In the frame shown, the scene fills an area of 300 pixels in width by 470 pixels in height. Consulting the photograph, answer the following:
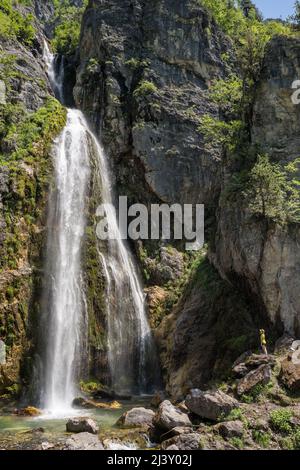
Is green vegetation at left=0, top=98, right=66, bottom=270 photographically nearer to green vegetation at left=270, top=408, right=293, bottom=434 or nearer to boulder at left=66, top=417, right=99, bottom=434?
boulder at left=66, top=417, right=99, bottom=434

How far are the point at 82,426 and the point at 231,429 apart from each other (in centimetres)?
486

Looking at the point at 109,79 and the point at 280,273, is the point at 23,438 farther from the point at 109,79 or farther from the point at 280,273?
the point at 109,79

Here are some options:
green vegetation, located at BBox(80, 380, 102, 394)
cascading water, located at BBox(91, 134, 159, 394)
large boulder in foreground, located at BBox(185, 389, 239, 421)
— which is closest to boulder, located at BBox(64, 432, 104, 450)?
large boulder in foreground, located at BBox(185, 389, 239, 421)

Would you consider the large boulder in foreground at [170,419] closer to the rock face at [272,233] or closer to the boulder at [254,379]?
the boulder at [254,379]

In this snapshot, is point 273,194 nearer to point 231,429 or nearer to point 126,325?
point 231,429

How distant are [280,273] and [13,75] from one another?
23.2 m

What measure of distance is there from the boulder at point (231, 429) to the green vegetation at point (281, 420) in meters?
0.91

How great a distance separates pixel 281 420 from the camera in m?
12.6

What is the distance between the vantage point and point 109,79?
3472 centimetres

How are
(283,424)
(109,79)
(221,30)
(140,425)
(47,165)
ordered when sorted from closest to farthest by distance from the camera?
(283,424)
(140,425)
(47,165)
(109,79)
(221,30)

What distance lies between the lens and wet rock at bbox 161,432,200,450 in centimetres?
1170

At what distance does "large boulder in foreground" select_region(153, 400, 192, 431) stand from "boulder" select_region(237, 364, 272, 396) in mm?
1985

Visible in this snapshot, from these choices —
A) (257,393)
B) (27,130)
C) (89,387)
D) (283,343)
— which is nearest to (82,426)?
(257,393)

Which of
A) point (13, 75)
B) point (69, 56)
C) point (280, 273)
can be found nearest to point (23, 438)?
point (280, 273)
